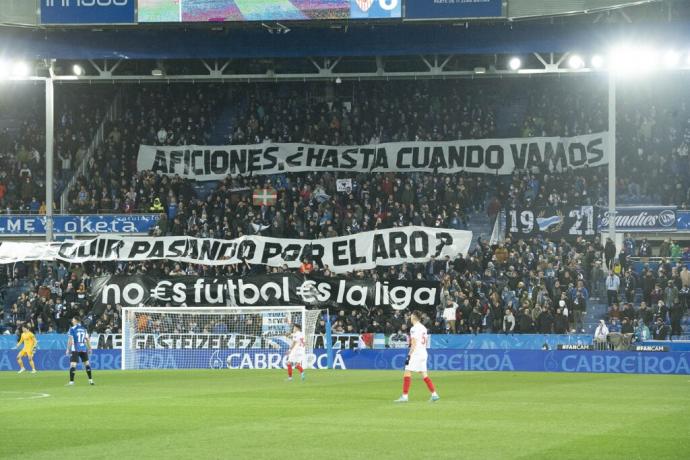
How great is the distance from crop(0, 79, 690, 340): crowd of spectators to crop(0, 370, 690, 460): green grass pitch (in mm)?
10548

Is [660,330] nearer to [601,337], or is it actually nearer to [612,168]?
[601,337]

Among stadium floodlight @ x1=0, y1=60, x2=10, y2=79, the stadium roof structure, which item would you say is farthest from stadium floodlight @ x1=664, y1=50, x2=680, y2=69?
stadium floodlight @ x1=0, y1=60, x2=10, y2=79

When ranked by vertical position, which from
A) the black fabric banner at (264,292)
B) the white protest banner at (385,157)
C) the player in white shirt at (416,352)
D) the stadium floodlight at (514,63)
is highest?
the stadium floodlight at (514,63)

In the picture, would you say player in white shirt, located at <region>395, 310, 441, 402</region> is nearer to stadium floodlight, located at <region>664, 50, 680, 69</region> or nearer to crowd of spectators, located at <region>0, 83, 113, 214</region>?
stadium floodlight, located at <region>664, 50, 680, 69</region>

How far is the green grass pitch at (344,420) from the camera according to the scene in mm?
15836

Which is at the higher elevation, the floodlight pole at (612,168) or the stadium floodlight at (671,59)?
the stadium floodlight at (671,59)

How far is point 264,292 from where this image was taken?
4488 cm

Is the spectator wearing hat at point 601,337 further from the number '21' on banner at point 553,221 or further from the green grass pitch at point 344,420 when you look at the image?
the number '21' on banner at point 553,221

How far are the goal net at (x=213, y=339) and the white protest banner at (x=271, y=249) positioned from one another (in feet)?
13.5

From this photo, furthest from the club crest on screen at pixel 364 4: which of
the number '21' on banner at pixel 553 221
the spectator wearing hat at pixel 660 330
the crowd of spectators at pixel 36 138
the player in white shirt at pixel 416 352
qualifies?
the player in white shirt at pixel 416 352

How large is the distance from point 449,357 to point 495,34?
14.1m

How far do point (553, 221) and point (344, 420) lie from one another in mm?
29099

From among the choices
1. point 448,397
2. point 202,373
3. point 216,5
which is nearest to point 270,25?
point 216,5

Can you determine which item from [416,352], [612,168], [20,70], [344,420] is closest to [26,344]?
[20,70]
